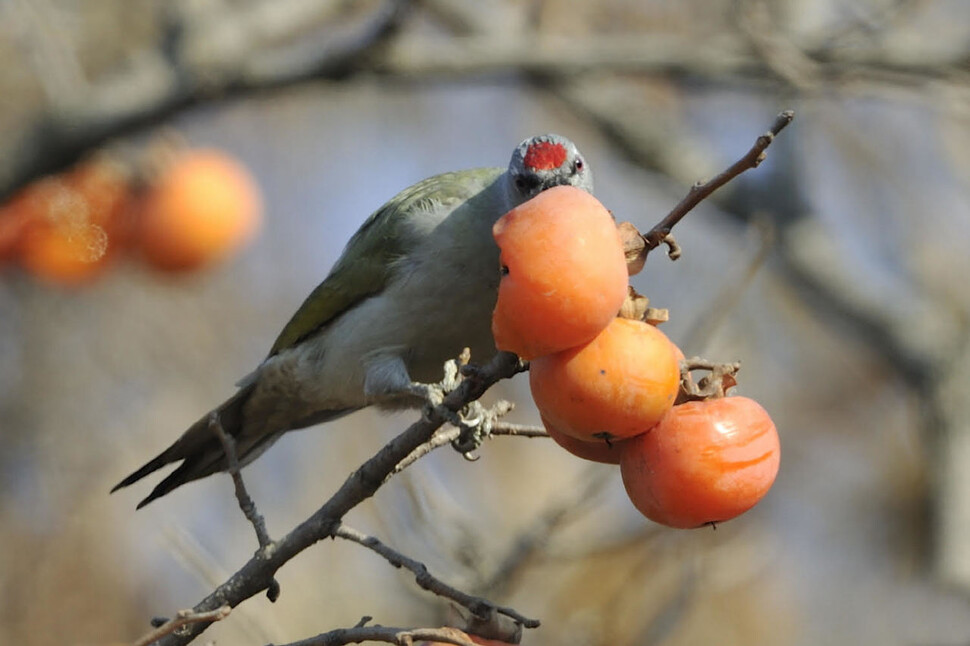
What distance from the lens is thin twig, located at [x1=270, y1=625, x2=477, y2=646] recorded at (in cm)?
204

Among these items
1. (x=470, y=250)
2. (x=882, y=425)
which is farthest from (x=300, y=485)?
(x=882, y=425)

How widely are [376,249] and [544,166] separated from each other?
1065 mm

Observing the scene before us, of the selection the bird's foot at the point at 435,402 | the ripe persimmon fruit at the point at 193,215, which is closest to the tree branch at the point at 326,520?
the bird's foot at the point at 435,402

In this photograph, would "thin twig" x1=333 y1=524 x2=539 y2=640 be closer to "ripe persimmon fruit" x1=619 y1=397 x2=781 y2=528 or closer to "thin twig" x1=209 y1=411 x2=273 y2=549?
"thin twig" x1=209 y1=411 x2=273 y2=549

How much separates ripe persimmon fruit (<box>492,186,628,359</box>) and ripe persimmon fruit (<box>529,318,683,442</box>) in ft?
0.13

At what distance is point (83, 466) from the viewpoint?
749 centimetres

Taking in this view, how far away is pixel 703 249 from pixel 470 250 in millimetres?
5817

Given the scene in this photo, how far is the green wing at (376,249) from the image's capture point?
4.15 meters

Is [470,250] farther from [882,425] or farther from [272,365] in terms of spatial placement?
[882,425]

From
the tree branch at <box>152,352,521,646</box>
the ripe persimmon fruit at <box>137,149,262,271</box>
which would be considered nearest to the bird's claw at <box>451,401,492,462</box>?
the tree branch at <box>152,352,521,646</box>

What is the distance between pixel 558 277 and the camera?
204 centimetres

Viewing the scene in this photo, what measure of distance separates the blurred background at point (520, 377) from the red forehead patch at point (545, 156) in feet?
2.21

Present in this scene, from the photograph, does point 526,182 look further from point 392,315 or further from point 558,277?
point 558,277

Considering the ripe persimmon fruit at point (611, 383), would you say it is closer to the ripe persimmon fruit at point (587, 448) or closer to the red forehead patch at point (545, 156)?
the ripe persimmon fruit at point (587, 448)
